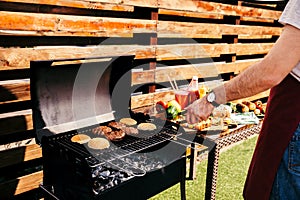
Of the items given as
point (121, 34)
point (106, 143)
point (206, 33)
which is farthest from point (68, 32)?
point (206, 33)

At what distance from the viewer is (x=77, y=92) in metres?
2.97

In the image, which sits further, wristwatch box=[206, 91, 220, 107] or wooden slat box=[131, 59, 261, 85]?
wooden slat box=[131, 59, 261, 85]

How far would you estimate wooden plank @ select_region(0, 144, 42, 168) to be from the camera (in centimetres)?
319

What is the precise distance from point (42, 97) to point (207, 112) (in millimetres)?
1419

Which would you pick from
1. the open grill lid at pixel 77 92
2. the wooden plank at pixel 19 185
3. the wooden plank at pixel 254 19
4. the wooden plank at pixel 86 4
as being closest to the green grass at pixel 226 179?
the wooden plank at pixel 19 185

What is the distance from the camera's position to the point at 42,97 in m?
2.60

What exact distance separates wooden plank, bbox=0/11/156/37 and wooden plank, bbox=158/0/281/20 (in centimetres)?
47

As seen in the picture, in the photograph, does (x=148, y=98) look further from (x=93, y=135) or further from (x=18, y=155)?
(x=18, y=155)

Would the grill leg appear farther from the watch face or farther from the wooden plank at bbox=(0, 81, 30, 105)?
the wooden plank at bbox=(0, 81, 30, 105)

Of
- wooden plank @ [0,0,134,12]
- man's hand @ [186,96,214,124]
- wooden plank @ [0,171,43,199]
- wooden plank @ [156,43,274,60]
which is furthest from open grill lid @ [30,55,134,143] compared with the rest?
wooden plank @ [156,43,274,60]

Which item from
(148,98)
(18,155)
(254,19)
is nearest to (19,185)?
(18,155)

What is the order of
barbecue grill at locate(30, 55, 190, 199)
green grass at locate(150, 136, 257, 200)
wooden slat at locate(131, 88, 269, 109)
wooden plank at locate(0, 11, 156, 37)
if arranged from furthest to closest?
1. wooden slat at locate(131, 88, 269, 109)
2. green grass at locate(150, 136, 257, 200)
3. wooden plank at locate(0, 11, 156, 37)
4. barbecue grill at locate(30, 55, 190, 199)

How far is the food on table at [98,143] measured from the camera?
2523 mm

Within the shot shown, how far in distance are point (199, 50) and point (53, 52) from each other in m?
2.96
